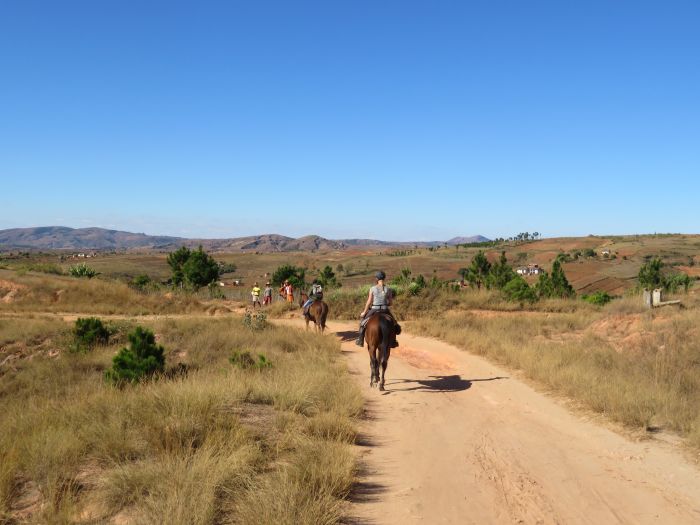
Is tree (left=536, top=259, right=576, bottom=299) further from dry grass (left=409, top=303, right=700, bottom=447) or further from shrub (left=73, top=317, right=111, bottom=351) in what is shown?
shrub (left=73, top=317, right=111, bottom=351)

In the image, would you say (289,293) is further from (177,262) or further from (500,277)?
(177,262)

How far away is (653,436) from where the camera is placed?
25.8 ft

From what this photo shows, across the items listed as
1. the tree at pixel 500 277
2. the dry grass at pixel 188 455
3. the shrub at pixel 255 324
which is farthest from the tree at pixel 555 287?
the dry grass at pixel 188 455

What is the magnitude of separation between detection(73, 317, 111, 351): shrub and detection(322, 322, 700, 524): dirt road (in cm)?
1234

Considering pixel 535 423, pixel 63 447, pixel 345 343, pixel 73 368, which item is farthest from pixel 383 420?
pixel 73 368

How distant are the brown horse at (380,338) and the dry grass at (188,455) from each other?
4.57 feet

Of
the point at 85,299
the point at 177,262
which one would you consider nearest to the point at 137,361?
the point at 85,299

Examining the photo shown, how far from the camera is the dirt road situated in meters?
5.46

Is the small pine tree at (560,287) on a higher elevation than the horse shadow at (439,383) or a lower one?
higher

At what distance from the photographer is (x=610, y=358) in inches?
486

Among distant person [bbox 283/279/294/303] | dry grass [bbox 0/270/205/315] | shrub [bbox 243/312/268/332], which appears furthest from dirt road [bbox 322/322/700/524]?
dry grass [bbox 0/270/205/315]

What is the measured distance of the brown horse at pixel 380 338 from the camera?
10992 mm

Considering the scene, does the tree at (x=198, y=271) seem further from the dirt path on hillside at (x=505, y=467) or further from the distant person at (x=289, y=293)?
the dirt path on hillside at (x=505, y=467)

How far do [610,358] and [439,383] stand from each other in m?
4.01
